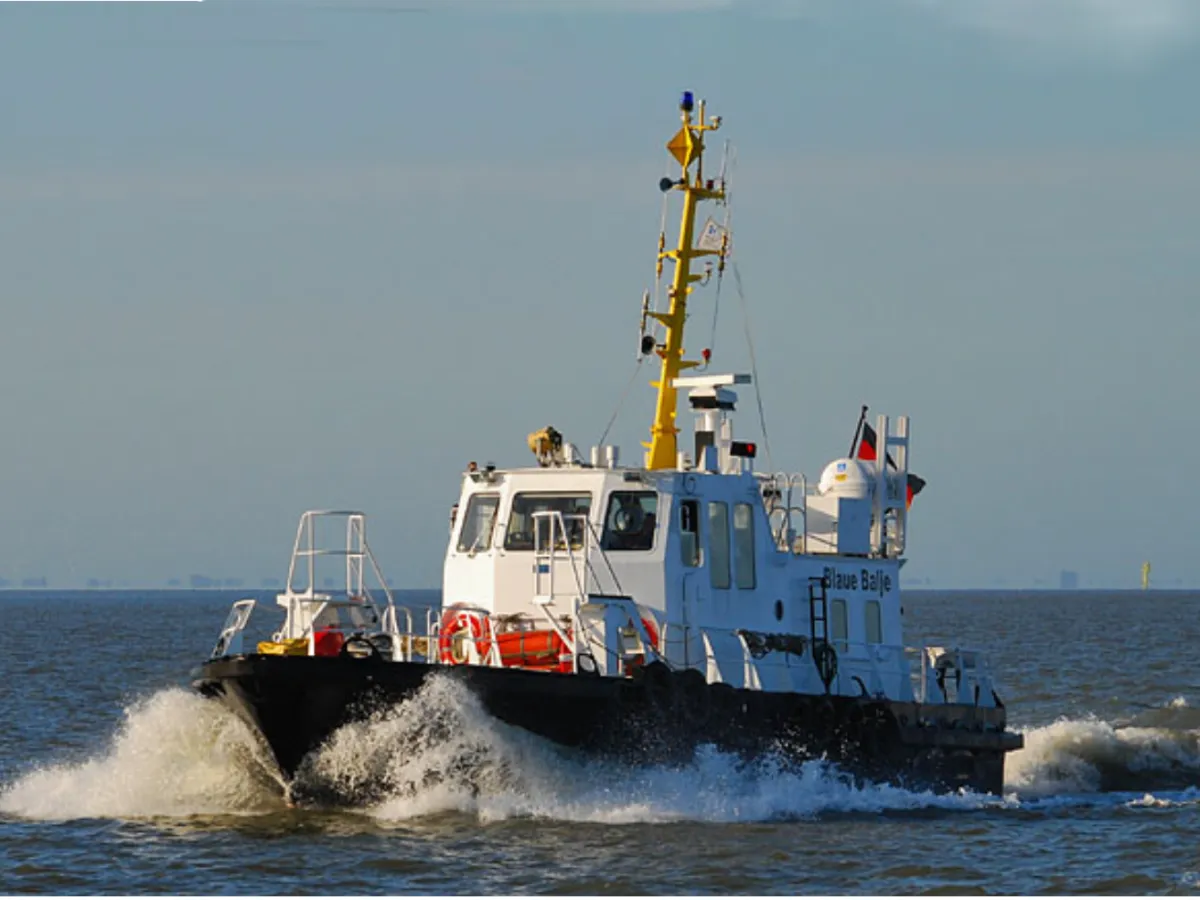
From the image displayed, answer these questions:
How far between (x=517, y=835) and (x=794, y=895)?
2986 millimetres

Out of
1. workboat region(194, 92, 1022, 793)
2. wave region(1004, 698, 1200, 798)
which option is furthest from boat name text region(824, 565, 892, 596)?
wave region(1004, 698, 1200, 798)

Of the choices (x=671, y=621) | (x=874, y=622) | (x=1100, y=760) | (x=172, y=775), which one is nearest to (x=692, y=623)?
(x=671, y=621)

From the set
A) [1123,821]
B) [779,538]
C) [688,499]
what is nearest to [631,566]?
[688,499]

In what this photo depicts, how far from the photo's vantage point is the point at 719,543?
2214cm

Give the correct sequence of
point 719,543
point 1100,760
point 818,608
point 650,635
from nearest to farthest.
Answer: point 650,635, point 719,543, point 818,608, point 1100,760

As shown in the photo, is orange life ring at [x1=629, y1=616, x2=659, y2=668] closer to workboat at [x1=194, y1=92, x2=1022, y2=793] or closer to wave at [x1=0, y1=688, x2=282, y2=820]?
workboat at [x1=194, y1=92, x2=1022, y2=793]

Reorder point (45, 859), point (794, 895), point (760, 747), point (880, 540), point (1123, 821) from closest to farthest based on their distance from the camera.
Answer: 1. point (794, 895)
2. point (45, 859)
3. point (760, 747)
4. point (1123, 821)
5. point (880, 540)

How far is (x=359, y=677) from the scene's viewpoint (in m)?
19.1

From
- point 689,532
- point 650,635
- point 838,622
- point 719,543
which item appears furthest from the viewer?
point 838,622

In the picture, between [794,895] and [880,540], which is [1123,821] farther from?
[794,895]

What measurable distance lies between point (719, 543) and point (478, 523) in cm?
259

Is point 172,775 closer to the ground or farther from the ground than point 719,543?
closer to the ground

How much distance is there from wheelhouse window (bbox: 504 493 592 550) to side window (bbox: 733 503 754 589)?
1.71 meters

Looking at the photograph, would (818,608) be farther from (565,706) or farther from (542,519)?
(565,706)
